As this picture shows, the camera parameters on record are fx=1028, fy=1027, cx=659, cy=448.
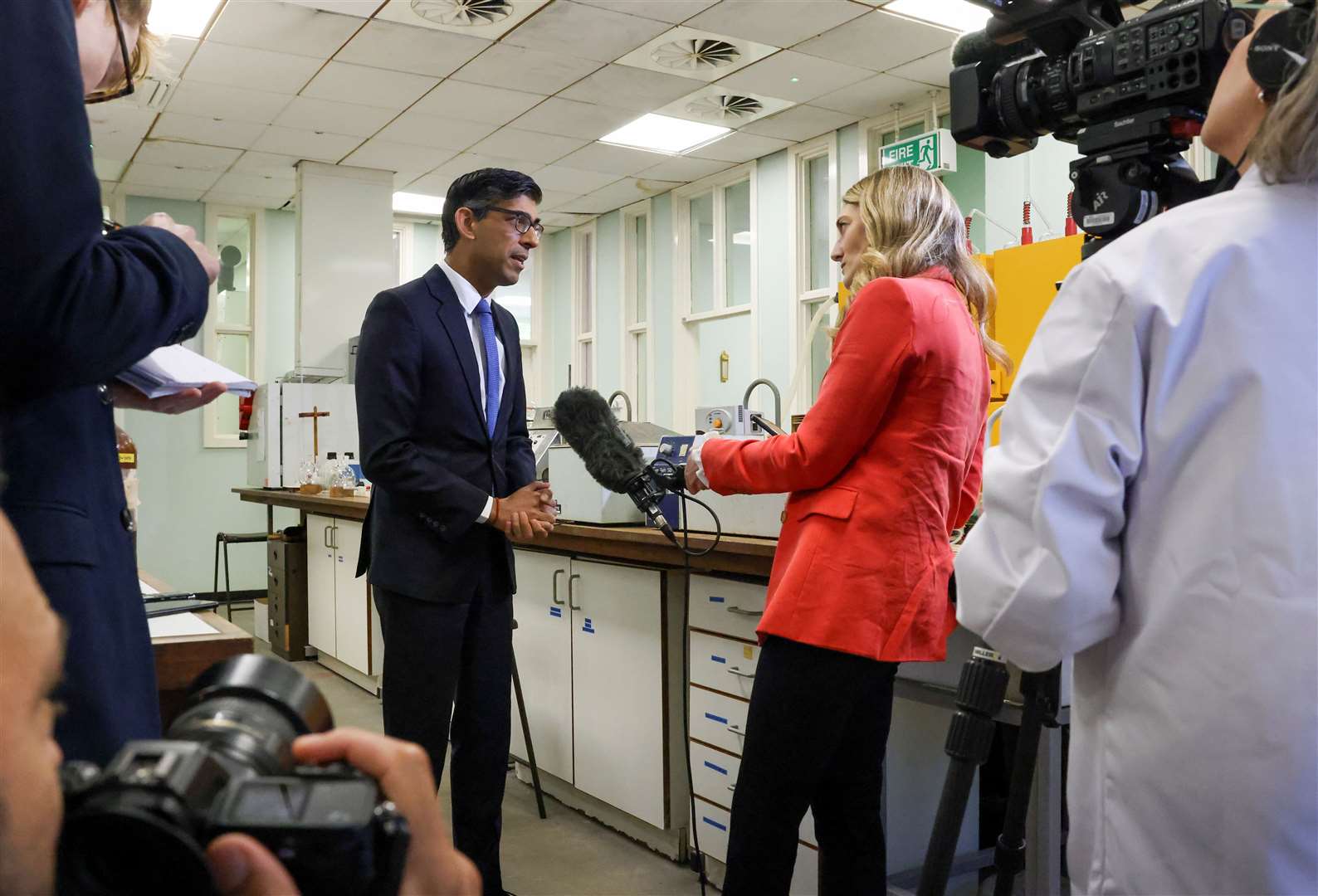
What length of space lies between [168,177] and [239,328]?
4.24 feet

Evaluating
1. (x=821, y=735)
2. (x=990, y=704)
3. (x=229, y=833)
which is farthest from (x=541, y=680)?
(x=229, y=833)

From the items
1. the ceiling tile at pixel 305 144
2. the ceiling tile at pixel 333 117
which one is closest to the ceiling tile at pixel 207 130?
the ceiling tile at pixel 305 144

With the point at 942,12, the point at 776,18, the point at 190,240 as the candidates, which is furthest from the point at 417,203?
the point at 190,240

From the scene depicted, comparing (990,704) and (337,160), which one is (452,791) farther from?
(337,160)

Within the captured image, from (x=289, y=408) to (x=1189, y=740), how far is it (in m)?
6.12

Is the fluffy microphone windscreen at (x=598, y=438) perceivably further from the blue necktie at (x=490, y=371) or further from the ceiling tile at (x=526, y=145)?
the ceiling tile at (x=526, y=145)

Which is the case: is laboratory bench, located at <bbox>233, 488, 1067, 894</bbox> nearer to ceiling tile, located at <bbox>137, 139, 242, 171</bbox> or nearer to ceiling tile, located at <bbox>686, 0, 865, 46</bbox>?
ceiling tile, located at <bbox>686, 0, 865, 46</bbox>

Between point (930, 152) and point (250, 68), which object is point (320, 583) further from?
point (930, 152)

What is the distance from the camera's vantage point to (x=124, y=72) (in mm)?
912

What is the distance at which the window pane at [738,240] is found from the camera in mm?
7527

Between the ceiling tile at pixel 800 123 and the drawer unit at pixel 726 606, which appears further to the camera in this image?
the ceiling tile at pixel 800 123

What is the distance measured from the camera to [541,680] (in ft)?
10.3

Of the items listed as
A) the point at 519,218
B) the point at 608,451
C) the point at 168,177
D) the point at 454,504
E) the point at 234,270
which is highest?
the point at 168,177

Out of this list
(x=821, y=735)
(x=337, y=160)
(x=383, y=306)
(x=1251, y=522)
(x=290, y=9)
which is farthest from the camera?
(x=337, y=160)
